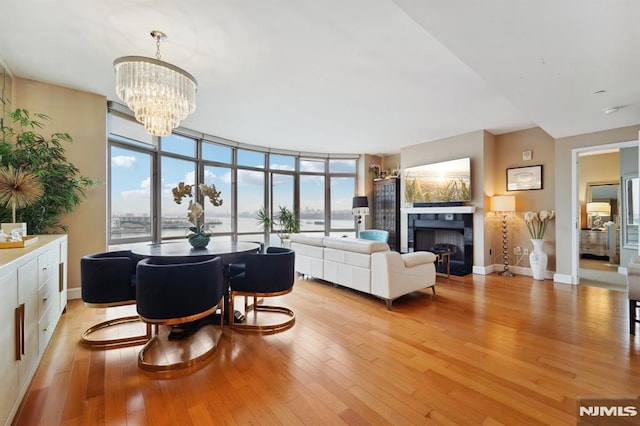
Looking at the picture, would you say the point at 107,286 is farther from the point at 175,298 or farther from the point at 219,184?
the point at 219,184

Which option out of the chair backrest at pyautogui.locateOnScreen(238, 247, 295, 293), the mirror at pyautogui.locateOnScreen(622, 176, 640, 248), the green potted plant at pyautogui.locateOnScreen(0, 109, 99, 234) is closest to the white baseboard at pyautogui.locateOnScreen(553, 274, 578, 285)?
the mirror at pyautogui.locateOnScreen(622, 176, 640, 248)

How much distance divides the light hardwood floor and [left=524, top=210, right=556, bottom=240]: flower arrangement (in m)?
1.91

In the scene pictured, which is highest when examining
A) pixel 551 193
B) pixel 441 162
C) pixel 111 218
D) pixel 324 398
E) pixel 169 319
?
pixel 441 162

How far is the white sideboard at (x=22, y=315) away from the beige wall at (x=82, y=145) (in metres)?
1.52

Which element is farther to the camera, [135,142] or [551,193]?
[551,193]

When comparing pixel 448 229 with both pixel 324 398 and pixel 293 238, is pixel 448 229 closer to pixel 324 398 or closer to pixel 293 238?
pixel 293 238

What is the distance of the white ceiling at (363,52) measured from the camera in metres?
1.86

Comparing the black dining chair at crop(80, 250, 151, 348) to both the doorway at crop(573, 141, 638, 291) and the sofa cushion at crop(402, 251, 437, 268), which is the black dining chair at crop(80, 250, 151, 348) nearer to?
the sofa cushion at crop(402, 251, 437, 268)

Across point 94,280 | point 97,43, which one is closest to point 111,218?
point 94,280

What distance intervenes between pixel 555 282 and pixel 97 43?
22.5 feet

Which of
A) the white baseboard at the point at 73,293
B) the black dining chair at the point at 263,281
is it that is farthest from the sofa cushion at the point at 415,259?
the white baseboard at the point at 73,293

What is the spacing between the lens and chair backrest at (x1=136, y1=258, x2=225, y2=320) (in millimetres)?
1976

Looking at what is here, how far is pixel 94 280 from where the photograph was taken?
2340 mm

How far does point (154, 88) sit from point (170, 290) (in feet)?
5.53
